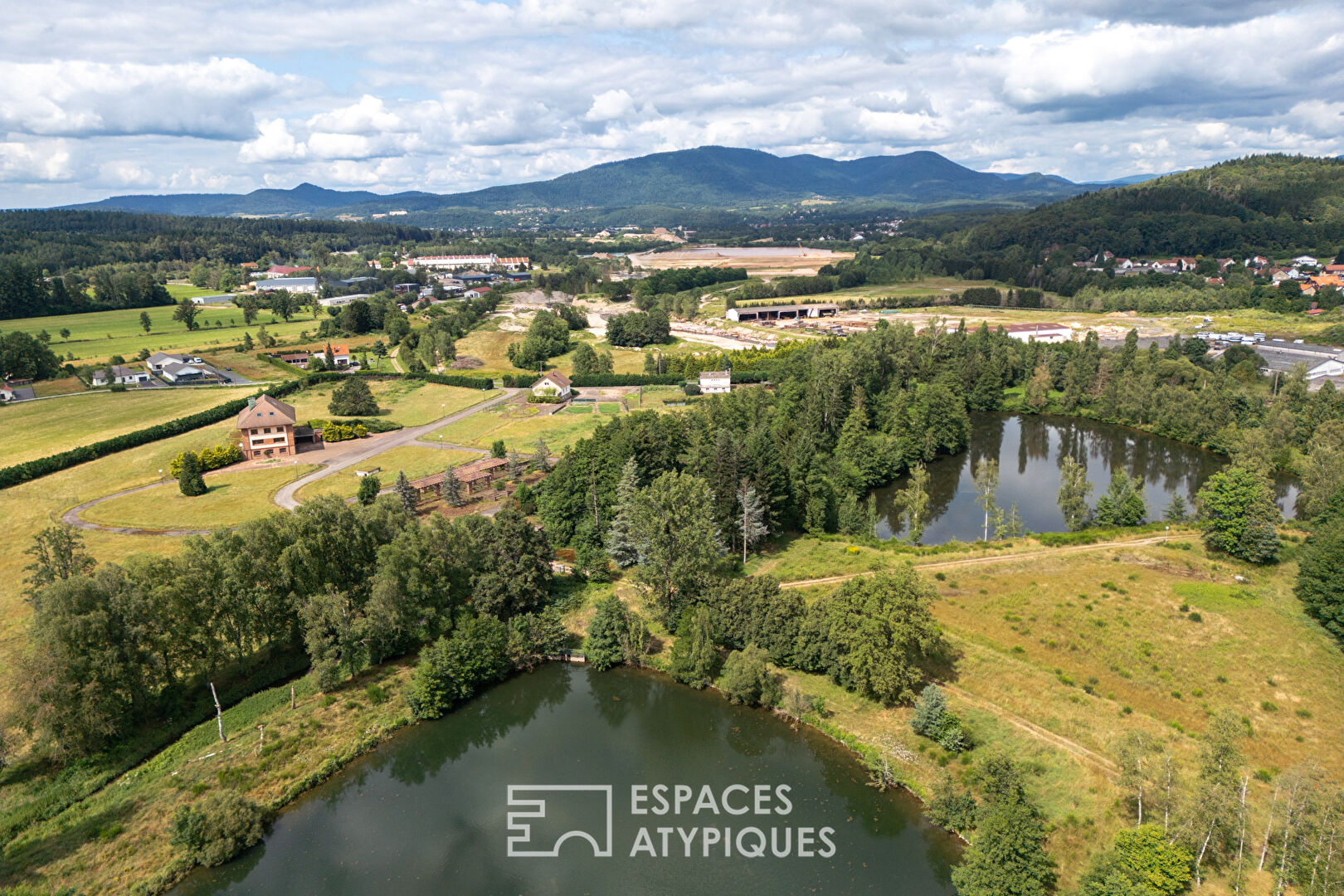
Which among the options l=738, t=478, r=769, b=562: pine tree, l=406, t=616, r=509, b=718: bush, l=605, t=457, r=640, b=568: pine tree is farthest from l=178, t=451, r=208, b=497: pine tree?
l=738, t=478, r=769, b=562: pine tree

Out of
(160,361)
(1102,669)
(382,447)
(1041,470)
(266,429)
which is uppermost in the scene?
(160,361)

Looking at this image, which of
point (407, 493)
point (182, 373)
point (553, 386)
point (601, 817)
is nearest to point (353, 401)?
point (553, 386)

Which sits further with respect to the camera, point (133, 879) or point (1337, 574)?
point (1337, 574)

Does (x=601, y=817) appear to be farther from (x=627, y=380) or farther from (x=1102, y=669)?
(x=627, y=380)

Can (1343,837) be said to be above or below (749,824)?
above

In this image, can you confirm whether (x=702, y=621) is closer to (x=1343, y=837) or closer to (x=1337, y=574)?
(x=1343, y=837)

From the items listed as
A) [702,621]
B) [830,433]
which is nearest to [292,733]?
[702,621]
